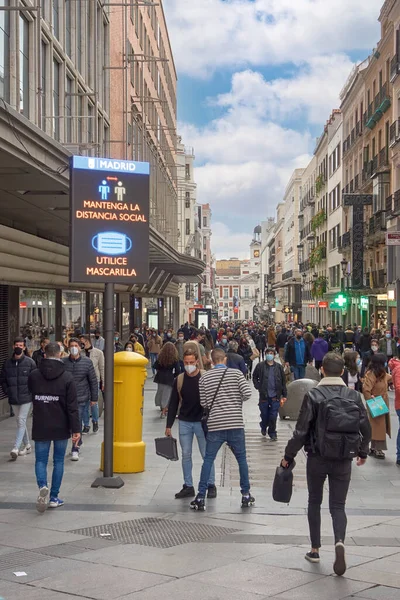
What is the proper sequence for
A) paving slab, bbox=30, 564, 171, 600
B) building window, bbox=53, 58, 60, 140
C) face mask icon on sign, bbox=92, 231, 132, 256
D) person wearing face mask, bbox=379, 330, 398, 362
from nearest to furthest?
paving slab, bbox=30, 564, 171, 600 → face mask icon on sign, bbox=92, 231, 132, 256 → building window, bbox=53, 58, 60, 140 → person wearing face mask, bbox=379, 330, 398, 362

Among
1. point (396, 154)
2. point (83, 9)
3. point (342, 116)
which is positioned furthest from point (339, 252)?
point (83, 9)

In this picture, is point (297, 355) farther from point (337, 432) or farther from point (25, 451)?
point (337, 432)

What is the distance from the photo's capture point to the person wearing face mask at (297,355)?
69.0ft

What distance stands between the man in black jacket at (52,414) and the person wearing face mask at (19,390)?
3.04 meters

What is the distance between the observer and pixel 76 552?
724 cm

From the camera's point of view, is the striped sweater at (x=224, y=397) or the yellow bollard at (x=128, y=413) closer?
the striped sweater at (x=224, y=397)

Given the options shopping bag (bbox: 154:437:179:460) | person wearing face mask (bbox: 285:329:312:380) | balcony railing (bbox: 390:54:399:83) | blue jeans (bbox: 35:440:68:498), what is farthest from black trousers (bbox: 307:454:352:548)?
balcony railing (bbox: 390:54:399:83)

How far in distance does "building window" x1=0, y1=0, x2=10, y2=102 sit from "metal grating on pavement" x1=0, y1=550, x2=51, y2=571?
970cm

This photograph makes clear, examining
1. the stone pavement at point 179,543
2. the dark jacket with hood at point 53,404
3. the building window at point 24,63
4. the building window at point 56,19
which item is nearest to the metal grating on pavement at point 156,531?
the stone pavement at point 179,543

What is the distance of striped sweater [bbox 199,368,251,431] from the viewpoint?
8.95m

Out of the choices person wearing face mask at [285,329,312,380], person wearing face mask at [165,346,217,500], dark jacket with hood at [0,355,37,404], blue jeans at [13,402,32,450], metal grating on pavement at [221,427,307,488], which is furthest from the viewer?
person wearing face mask at [285,329,312,380]

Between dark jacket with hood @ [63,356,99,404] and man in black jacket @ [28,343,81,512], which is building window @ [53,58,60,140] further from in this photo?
man in black jacket @ [28,343,81,512]

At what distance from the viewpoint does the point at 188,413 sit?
31.2ft

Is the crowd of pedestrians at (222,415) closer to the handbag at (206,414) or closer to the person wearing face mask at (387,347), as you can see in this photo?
the handbag at (206,414)
